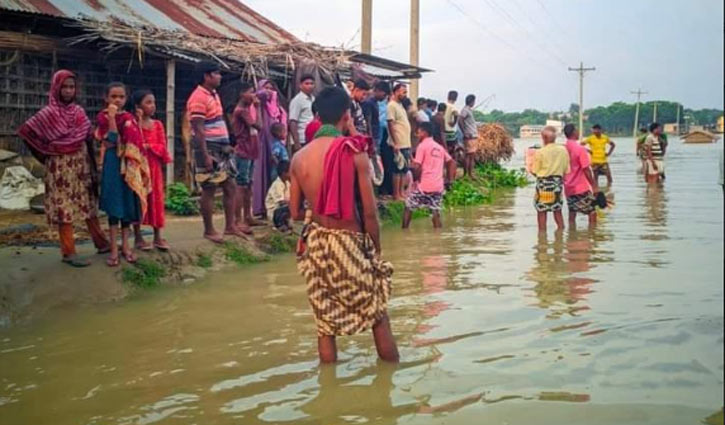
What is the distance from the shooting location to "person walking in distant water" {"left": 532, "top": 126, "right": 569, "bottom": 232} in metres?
10.4

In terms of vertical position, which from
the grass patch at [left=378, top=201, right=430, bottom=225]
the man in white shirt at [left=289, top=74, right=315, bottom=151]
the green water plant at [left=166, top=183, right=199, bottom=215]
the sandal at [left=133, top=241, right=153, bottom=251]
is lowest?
the sandal at [left=133, top=241, right=153, bottom=251]

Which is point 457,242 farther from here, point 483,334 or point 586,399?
point 586,399

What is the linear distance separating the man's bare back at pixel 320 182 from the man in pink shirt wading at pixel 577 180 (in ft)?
22.0

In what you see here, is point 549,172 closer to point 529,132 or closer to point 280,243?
point 280,243

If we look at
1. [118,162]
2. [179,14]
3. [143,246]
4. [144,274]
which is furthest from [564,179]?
[179,14]

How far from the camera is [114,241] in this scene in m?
6.92

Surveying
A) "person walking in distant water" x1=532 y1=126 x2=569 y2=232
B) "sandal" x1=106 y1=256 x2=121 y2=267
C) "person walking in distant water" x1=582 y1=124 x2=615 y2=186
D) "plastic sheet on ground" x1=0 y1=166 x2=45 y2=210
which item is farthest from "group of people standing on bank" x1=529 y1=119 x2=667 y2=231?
"person walking in distant water" x1=582 y1=124 x2=615 y2=186

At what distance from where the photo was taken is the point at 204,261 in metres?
7.95

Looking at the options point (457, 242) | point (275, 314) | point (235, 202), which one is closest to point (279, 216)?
point (235, 202)

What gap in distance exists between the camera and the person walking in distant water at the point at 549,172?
34.1ft

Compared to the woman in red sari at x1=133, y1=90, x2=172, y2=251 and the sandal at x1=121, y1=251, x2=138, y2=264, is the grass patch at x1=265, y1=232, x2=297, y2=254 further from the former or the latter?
the sandal at x1=121, y1=251, x2=138, y2=264

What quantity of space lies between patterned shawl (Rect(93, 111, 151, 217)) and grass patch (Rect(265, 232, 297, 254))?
227cm

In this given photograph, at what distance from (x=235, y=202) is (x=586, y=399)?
207 inches

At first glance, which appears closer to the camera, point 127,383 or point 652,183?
point 127,383
